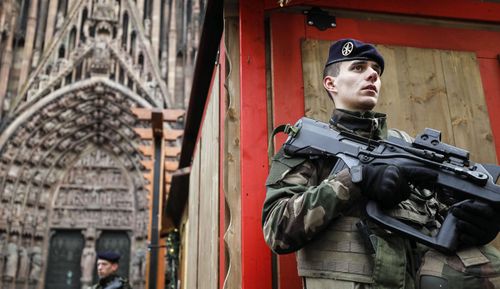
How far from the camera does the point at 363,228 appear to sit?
136 centimetres

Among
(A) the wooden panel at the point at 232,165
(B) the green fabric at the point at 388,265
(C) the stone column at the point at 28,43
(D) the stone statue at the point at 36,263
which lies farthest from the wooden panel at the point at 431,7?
(C) the stone column at the point at 28,43

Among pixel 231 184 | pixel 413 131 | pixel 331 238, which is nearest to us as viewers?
pixel 331 238

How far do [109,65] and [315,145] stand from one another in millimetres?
12891

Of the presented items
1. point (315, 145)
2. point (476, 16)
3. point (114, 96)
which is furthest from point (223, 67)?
point (114, 96)

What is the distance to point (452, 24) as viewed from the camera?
2.63 m

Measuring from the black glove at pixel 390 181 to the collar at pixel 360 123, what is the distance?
272 mm

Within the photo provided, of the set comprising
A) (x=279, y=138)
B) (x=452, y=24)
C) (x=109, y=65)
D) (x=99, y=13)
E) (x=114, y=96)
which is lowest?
(x=279, y=138)

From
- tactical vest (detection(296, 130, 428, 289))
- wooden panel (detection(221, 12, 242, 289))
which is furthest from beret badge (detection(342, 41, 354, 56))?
wooden panel (detection(221, 12, 242, 289))

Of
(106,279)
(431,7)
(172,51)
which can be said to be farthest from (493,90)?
(172,51)

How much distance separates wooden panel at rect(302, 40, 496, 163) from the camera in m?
2.32

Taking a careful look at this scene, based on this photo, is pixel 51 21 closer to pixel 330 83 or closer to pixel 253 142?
pixel 253 142

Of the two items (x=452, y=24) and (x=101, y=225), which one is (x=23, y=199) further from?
(x=452, y=24)

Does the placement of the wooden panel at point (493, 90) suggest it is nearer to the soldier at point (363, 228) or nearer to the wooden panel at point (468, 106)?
the wooden panel at point (468, 106)

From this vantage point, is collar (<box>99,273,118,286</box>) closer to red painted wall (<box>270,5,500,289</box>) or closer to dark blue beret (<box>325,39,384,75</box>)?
red painted wall (<box>270,5,500,289</box>)
